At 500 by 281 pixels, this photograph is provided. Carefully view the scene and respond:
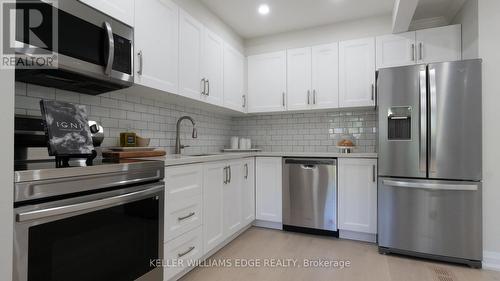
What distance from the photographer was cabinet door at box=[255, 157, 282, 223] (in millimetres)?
3030

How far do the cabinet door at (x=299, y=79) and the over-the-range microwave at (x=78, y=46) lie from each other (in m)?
2.04

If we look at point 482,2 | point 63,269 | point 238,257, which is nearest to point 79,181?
point 63,269

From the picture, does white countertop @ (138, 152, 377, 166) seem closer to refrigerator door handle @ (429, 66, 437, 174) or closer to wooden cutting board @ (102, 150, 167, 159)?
wooden cutting board @ (102, 150, 167, 159)

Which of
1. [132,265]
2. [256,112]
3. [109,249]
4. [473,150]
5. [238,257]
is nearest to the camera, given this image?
[109,249]

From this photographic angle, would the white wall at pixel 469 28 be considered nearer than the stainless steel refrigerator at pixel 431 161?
No

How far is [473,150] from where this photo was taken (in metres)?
2.14

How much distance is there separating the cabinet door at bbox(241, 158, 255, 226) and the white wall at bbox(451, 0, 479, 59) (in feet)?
7.82

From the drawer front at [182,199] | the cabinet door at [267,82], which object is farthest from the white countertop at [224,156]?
the cabinet door at [267,82]

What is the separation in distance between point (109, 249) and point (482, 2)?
11.0ft

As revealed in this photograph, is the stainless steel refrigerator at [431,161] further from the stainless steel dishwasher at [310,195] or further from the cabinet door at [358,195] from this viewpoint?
the stainless steel dishwasher at [310,195]

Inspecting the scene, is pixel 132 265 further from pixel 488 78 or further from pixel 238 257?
pixel 488 78

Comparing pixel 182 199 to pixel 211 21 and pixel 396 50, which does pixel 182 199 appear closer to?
pixel 211 21

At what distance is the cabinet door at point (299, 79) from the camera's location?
3.20m

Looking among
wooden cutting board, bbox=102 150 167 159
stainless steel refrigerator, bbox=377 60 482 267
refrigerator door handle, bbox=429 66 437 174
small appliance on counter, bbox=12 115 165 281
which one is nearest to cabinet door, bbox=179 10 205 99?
wooden cutting board, bbox=102 150 167 159
